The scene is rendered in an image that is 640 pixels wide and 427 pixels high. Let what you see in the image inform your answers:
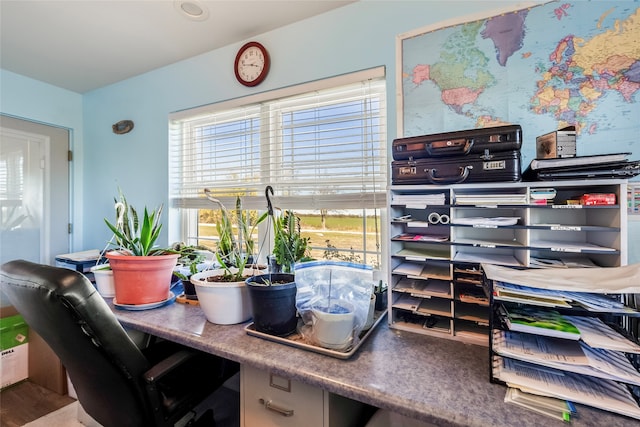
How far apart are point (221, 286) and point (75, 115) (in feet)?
8.84

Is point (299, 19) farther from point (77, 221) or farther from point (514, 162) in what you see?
point (77, 221)

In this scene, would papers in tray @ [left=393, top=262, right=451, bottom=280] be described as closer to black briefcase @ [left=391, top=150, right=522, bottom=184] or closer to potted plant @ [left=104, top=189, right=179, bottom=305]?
black briefcase @ [left=391, top=150, right=522, bottom=184]

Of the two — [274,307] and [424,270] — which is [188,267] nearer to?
[274,307]

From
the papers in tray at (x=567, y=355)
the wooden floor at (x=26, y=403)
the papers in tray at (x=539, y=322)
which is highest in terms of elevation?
the papers in tray at (x=539, y=322)

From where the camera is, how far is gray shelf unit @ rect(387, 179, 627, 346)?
0.87 metres

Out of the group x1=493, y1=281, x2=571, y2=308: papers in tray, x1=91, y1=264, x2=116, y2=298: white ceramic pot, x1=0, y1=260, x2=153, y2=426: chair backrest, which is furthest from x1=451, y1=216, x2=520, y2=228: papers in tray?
x1=91, y1=264, x2=116, y2=298: white ceramic pot

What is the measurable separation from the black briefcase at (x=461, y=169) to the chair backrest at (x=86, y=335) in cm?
108

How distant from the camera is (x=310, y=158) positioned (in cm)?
167

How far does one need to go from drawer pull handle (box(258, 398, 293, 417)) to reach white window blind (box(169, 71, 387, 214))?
37.5 inches

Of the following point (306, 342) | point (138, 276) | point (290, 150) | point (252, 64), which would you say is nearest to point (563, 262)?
point (306, 342)

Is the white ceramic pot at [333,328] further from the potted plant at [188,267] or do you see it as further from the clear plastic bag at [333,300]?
the potted plant at [188,267]

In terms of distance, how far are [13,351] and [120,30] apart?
224cm

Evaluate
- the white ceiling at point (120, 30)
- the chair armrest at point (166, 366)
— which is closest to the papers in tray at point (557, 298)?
the chair armrest at point (166, 366)

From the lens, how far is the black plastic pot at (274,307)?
0.95m
